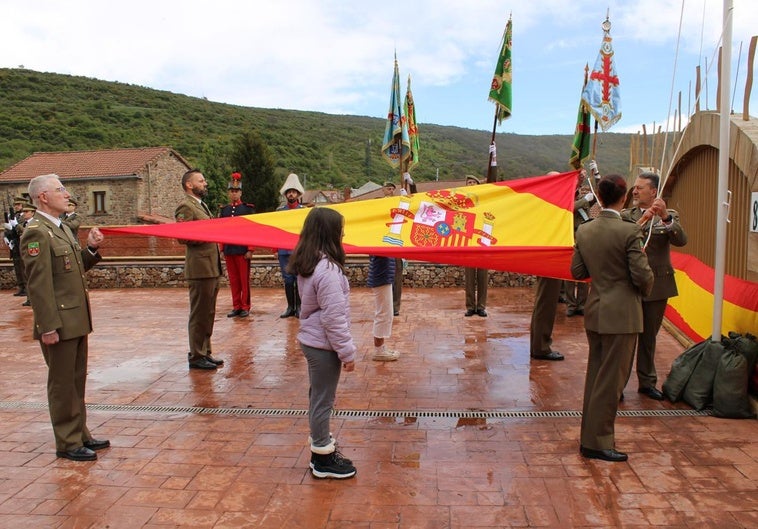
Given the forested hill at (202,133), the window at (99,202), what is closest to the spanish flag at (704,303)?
the window at (99,202)

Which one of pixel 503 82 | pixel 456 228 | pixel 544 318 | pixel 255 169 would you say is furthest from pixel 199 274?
pixel 255 169

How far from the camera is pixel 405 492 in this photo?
11.6ft

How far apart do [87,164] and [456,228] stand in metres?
39.0

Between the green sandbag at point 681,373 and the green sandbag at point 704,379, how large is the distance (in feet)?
0.11

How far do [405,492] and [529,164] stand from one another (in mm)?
89873

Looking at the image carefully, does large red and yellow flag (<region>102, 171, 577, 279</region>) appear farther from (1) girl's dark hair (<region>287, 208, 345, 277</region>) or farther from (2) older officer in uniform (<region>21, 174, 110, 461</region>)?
(1) girl's dark hair (<region>287, 208, 345, 277</region>)

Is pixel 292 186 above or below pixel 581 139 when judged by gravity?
below

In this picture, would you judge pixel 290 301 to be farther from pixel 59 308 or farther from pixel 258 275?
pixel 59 308

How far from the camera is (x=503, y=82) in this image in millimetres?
8078

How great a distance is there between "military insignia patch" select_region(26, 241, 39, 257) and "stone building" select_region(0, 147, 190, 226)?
33997 millimetres

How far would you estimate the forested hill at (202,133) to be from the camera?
53.9 metres

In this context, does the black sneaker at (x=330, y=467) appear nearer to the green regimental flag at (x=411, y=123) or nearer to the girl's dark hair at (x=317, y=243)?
the girl's dark hair at (x=317, y=243)

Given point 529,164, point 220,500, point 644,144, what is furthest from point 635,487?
point 529,164

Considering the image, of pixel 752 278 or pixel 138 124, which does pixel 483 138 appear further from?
pixel 752 278
